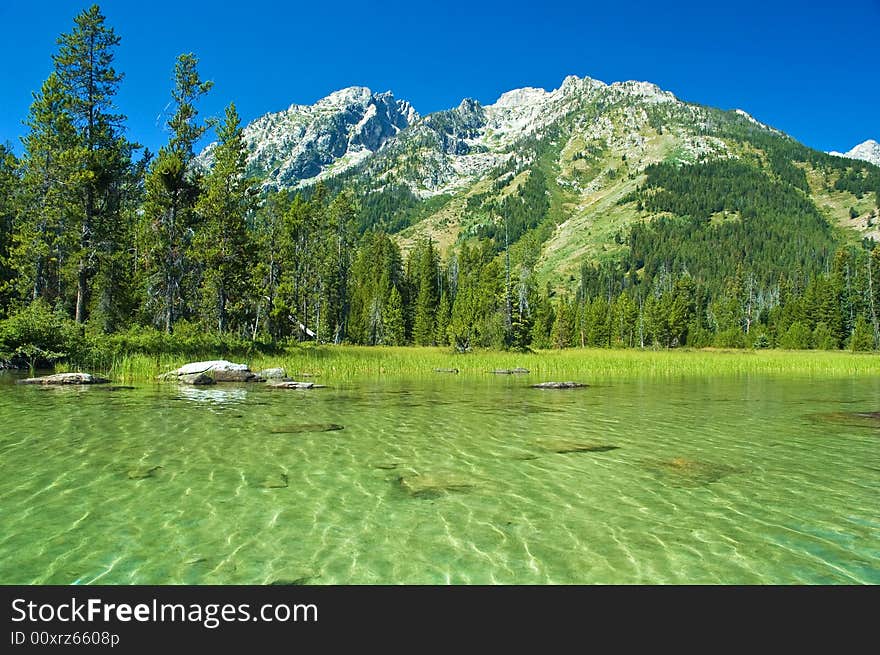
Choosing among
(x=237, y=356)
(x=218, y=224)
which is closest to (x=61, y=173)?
(x=218, y=224)

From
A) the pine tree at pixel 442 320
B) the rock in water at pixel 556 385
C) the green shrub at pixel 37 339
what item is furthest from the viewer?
the pine tree at pixel 442 320

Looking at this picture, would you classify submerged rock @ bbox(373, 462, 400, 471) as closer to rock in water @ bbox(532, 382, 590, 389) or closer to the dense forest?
rock in water @ bbox(532, 382, 590, 389)

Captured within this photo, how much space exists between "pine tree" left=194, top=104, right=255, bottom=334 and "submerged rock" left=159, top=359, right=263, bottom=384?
13.3m

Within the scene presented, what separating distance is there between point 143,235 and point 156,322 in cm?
654

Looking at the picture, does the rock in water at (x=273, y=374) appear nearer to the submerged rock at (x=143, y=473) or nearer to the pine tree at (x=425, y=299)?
the submerged rock at (x=143, y=473)

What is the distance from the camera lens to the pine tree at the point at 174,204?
1473 inches

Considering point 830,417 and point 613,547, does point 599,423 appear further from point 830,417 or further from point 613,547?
point 613,547

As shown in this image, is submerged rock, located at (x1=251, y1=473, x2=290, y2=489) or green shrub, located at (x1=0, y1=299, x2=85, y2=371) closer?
submerged rock, located at (x1=251, y1=473, x2=290, y2=489)

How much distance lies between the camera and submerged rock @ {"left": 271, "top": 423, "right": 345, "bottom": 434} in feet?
40.2

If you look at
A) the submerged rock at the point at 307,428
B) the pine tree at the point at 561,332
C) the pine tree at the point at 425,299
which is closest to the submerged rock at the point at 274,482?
the submerged rock at the point at 307,428

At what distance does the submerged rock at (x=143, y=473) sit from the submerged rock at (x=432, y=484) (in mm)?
3785

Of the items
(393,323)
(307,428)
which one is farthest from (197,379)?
(393,323)

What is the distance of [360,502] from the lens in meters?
6.99

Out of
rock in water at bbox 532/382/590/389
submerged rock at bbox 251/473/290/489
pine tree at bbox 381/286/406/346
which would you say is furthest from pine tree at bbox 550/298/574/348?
submerged rock at bbox 251/473/290/489
